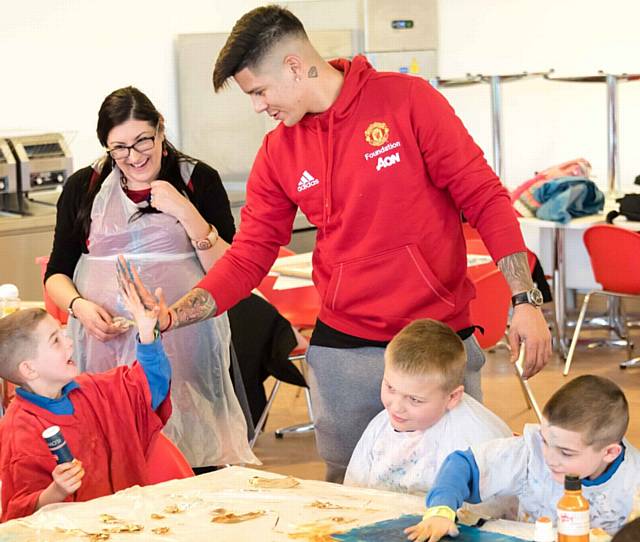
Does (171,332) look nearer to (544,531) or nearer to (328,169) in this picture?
(328,169)

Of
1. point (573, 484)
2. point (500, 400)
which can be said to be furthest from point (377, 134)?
point (500, 400)

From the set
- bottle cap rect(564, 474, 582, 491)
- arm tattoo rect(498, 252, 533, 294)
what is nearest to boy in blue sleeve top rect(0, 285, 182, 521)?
arm tattoo rect(498, 252, 533, 294)

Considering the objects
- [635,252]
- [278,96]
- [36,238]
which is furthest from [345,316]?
[36,238]

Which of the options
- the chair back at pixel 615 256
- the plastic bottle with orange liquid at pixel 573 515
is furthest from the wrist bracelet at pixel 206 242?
the chair back at pixel 615 256

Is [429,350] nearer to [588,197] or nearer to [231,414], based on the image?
[231,414]

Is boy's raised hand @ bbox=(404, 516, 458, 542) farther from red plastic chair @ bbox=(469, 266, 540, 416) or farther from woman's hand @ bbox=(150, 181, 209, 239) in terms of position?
red plastic chair @ bbox=(469, 266, 540, 416)

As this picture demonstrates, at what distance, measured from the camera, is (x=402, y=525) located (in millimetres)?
2117

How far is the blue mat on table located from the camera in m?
2.04

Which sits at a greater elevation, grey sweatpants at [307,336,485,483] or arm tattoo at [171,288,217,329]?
arm tattoo at [171,288,217,329]

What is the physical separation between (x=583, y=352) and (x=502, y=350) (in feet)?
1.45

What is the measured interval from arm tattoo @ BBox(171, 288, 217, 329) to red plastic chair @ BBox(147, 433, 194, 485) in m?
0.33

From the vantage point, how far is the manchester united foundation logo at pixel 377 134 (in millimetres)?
2562

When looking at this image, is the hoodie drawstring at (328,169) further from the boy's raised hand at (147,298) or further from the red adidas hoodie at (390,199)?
the boy's raised hand at (147,298)

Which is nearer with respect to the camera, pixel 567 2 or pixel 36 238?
pixel 36 238
